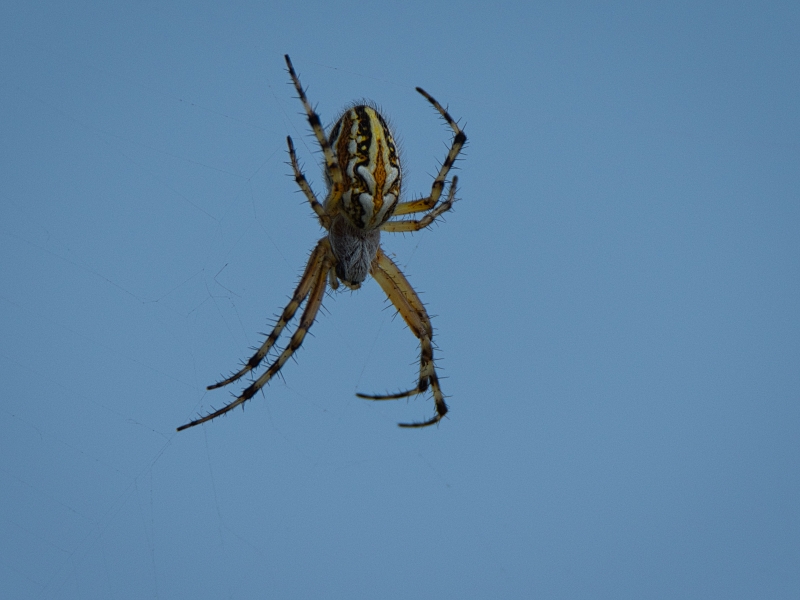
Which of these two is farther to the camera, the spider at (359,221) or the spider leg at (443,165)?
the spider leg at (443,165)

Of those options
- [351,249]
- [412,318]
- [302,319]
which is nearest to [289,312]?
[302,319]

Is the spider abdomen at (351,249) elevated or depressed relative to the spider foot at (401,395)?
elevated

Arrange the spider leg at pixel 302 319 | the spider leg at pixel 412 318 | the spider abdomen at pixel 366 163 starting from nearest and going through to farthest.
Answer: the spider abdomen at pixel 366 163 → the spider leg at pixel 302 319 → the spider leg at pixel 412 318

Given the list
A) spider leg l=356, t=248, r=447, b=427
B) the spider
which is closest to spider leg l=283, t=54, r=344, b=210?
the spider

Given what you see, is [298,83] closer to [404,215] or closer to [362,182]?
[362,182]

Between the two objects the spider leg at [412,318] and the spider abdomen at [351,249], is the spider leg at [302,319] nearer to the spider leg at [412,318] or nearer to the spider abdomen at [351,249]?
the spider abdomen at [351,249]

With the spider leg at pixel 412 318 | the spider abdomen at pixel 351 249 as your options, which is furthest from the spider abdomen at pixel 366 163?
the spider leg at pixel 412 318

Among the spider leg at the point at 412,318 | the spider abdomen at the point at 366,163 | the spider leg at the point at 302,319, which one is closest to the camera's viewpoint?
the spider abdomen at the point at 366,163

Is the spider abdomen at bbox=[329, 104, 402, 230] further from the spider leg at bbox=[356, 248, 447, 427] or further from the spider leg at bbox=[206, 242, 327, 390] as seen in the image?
the spider leg at bbox=[356, 248, 447, 427]

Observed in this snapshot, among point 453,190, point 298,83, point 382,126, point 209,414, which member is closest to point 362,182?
point 382,126
